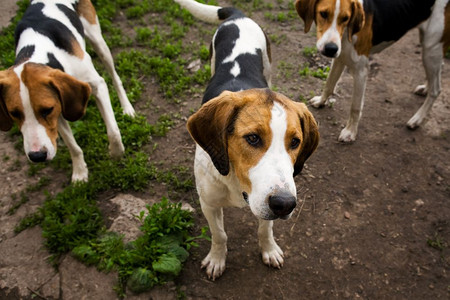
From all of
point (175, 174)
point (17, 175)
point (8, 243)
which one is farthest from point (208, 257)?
point (17, 175)

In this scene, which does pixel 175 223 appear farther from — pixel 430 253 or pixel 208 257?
pixel 430 253

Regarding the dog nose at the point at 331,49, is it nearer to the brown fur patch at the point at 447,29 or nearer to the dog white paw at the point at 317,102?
the dog white paw at the point at 317,102

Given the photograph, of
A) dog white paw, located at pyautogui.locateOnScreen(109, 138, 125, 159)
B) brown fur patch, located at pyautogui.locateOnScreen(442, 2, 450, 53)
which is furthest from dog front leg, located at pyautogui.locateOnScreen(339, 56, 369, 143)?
dog white paw, located at pyautogui.locateOnScreen(109, 138, 125, 159)

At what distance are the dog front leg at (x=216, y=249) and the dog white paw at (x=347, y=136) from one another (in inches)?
93.8

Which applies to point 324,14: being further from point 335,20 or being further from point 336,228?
point 336,228

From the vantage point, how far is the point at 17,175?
4.30 meters

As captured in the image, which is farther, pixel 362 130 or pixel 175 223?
pixel 362 130

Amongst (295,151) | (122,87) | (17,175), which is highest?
(295,151)

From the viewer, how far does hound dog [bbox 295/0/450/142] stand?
3.89 m

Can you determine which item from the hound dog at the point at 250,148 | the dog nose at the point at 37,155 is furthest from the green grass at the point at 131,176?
the dog nose at the point at 37,155

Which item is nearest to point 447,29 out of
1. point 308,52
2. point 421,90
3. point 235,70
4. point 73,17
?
point 421,90

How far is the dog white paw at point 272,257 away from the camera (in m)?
3.46

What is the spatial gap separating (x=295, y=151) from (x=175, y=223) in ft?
5.92

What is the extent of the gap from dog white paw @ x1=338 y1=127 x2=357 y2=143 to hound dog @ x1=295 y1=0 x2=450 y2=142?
0.06ft
